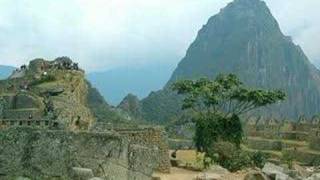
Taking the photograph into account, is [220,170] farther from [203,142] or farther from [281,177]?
[203,142]

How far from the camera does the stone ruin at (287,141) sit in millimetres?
53000

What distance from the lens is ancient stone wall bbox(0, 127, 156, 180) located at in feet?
45.5

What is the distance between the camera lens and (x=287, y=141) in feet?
208

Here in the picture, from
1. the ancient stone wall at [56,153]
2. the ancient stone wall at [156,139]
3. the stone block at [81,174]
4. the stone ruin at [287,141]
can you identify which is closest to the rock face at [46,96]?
the ancient stone wall at [156,139]

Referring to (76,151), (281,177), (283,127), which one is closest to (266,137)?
(283,127)

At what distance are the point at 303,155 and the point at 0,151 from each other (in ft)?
139

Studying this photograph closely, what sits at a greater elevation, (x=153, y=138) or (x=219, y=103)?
(x=219, y=103)

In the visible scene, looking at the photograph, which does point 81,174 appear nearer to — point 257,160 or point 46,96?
point 46,96

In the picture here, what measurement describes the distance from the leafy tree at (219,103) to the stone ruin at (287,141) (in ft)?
16.8

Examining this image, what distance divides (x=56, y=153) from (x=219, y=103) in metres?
30.6

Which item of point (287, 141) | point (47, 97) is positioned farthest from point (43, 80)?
point (287, 141)

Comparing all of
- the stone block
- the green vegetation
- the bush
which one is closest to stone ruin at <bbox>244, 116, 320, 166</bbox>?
the bush

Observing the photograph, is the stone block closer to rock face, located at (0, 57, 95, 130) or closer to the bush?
rock face, located at (0, 57, 95, 130)

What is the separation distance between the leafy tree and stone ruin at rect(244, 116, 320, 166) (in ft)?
16.8
